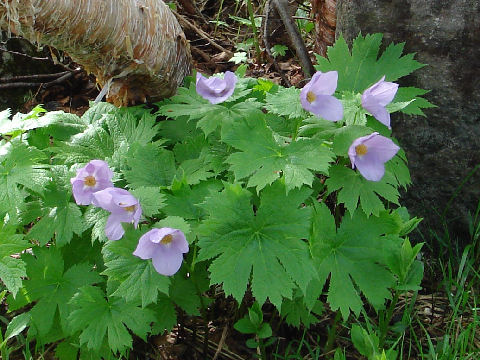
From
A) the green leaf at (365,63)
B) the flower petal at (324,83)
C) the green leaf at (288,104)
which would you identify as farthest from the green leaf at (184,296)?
the green leaf at (365,63)

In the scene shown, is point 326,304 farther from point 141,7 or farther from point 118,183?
point 141,7

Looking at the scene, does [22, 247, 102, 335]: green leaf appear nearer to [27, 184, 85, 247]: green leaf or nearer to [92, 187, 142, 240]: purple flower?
[27, 184, 85, 247]: green leaf

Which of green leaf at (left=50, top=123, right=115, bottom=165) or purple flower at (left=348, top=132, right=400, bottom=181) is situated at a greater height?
purple flower at (left=348, top=132, right=400, bottom=181)

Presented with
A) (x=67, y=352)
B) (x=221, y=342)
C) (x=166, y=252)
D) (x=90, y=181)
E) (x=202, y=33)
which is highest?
(x=90, y=181)

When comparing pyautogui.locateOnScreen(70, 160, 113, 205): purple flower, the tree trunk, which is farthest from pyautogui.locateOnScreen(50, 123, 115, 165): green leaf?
the tree trunk

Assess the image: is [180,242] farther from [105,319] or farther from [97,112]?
[97,112]

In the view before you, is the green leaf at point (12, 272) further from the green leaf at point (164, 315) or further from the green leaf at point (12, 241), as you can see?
the green leaf at point (164, 315)

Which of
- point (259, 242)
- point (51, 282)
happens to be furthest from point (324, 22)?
point (51, 282)
